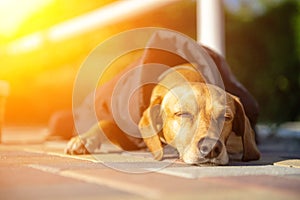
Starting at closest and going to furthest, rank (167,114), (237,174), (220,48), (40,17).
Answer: (237,174)
(167,114)
(220,48)
(40,17)

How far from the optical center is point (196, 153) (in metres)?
2.45

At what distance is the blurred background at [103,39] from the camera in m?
6.43

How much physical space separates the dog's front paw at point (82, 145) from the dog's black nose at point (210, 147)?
89 centimetres

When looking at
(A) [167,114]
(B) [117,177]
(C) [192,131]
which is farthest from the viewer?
(A) [167,114]

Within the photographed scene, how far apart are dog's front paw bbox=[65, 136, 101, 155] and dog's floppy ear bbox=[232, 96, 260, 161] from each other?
81 centimetres

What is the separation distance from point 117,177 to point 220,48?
10.1ft

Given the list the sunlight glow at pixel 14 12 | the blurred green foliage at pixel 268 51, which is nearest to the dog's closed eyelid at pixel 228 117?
the blurred green foliage at pixel 268 51

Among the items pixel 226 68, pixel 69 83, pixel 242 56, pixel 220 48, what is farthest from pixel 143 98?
pixel 69 83

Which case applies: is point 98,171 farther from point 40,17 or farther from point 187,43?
point 40,17

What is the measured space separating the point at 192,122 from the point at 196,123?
0.04 m

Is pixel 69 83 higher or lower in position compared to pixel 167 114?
higher

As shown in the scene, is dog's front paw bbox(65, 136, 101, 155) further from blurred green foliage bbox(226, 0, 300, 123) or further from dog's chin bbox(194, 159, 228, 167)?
blurred green foliage bbox(226, 0, 300, 123)

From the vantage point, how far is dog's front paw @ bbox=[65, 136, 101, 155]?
3.13 metres

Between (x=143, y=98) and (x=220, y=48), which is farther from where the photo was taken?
(x=220, y=48)
